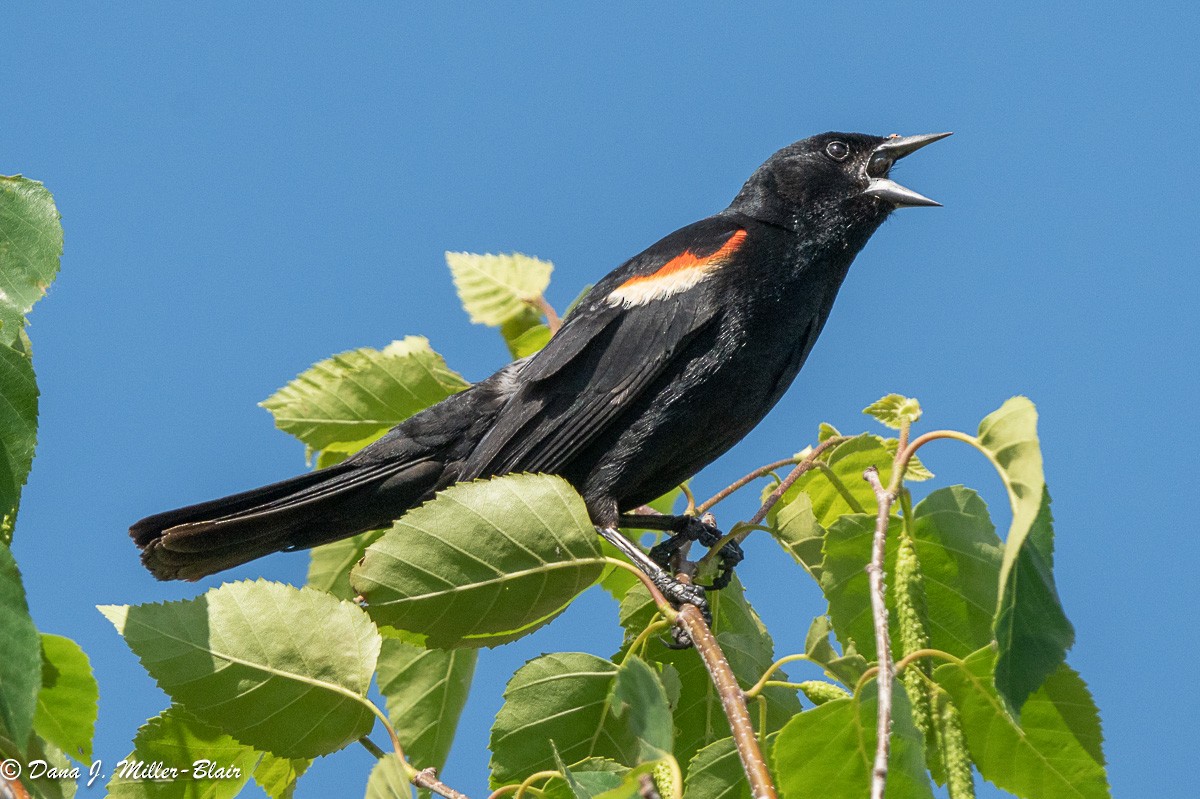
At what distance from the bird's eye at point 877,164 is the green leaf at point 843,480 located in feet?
5.85

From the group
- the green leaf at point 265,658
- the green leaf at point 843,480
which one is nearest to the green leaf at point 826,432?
the green leaf at point 843,480

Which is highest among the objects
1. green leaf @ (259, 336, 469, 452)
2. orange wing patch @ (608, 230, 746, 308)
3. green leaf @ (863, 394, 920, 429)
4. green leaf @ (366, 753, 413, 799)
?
orange wing patch @ (608, 230, 746, 308)

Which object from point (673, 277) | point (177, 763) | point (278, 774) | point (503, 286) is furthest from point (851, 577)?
point (503, 286)

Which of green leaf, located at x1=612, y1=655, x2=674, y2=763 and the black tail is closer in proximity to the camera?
green leaf, located at x1=612, y1=655, x2=674, y2=763

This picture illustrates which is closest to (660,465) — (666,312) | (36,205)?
(666,312)

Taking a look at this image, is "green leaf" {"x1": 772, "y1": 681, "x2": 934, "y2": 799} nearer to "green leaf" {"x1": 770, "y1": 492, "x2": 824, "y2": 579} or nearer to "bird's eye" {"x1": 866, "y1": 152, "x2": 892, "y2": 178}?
"green leaf" {"x1": 770, "y1": 492, "x2": 824, "y2": 579}

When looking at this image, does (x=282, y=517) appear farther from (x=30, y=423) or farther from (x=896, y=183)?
(x=896, y=183)

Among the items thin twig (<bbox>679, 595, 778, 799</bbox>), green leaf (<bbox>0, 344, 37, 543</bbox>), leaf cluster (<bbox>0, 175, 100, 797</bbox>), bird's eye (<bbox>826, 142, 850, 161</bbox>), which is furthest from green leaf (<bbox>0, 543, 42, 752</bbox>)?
bird's eye (<bbox>826, 142, 850, 161</bbox>)

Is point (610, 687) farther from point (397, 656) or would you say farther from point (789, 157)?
point (789, 157)

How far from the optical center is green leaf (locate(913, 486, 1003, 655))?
220cm

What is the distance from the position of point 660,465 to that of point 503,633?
118 centimetres

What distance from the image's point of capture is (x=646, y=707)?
1.91 m

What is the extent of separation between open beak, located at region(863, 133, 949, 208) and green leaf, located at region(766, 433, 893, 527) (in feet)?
4.65

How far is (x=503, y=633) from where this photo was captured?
2469 millimetres
